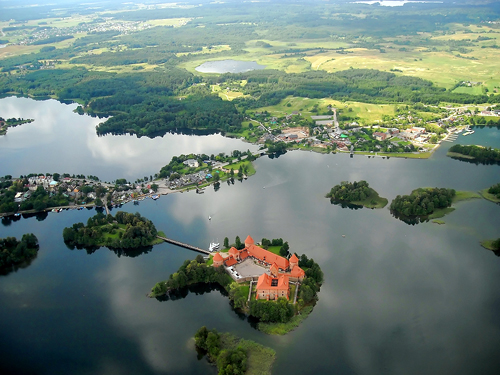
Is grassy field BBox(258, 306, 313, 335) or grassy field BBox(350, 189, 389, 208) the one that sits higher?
grassy field BBox(258, 306, 313, 335)

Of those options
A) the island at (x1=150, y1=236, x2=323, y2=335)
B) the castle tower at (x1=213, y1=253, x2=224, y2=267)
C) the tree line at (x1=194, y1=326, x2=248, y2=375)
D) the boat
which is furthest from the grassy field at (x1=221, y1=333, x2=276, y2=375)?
the boat

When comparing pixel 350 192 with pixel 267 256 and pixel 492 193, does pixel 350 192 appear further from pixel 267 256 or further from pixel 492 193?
pixel 492 193

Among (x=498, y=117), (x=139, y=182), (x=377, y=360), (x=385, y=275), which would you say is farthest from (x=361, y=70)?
(x=377, y=360)

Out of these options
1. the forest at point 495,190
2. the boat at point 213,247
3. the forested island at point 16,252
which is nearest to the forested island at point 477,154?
the forest at point 495,190

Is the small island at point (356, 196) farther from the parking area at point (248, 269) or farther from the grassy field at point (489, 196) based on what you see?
the parking area at point (248, 269)

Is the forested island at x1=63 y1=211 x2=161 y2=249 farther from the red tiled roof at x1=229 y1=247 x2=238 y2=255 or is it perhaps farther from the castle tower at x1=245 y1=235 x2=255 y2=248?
the castle tower at x1=245 y1=235 x2=255 y2=248

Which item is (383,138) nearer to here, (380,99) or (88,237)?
(380,99)
